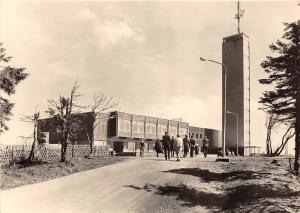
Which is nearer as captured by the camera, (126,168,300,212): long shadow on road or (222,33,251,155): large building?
(126,168,300,212): long shadow on road

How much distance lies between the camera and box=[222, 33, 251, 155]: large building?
230 ft

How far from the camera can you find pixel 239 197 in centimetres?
1312

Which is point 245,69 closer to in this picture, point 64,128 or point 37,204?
point 64,128

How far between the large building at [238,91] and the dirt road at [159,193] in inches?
2116

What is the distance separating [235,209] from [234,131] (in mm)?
60471

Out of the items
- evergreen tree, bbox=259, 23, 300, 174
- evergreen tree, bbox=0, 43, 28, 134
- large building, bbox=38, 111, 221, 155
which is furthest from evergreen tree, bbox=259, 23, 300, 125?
large building, bbox=38, 111, 221, 155

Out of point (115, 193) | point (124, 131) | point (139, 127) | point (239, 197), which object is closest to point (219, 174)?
point (239, 197)

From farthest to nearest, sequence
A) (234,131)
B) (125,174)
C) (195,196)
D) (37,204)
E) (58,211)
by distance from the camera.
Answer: (234,131) < (125,174) < (195,196) < (37,204) < (58,211)

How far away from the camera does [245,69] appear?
7150cm

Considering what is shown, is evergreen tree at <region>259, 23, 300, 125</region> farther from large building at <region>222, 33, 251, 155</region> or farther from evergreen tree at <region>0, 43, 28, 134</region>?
large building at <region>222, 33, 251, 155</region>

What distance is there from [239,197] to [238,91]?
5954cm

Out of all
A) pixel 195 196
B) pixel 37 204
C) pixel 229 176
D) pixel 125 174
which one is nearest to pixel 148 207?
pixel 195 196

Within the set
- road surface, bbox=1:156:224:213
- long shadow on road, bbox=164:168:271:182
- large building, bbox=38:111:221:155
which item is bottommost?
road surface, bbox=1:156:224:213

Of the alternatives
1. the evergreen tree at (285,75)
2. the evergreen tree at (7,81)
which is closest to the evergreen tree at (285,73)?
the evergreen tree at (285,75)
